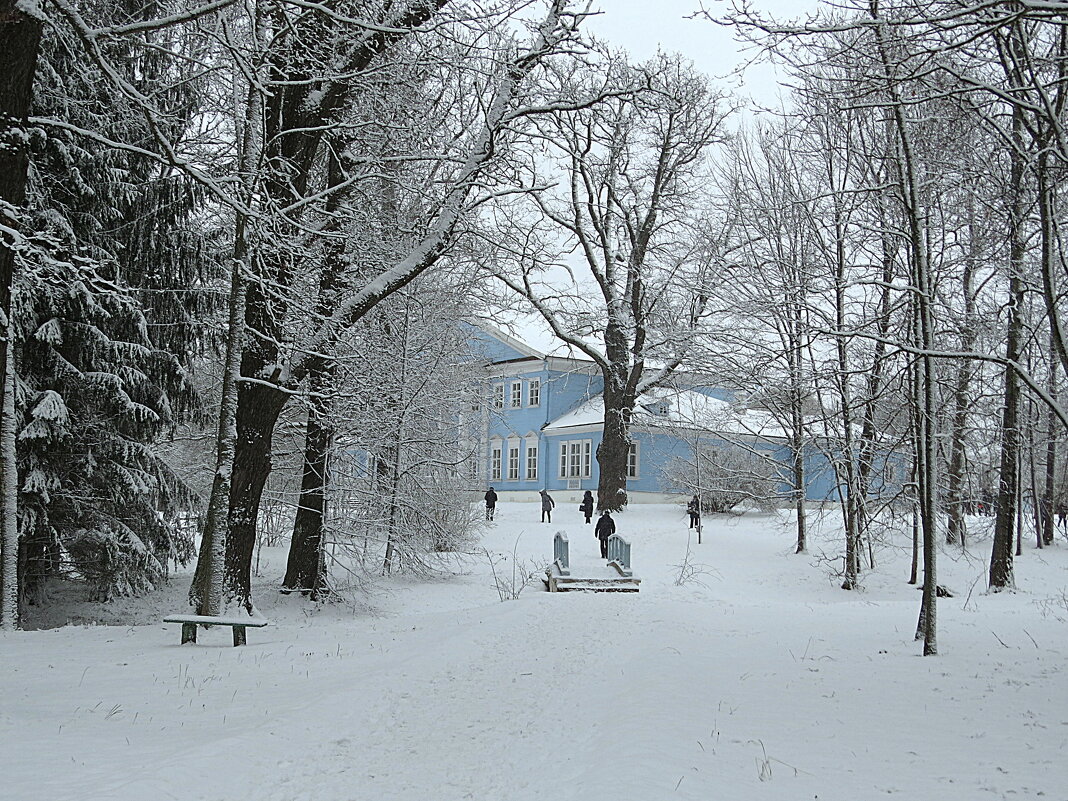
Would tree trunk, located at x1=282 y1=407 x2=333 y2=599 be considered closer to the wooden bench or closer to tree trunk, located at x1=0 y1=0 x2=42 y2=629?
the wooden bench

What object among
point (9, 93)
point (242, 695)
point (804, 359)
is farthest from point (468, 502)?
point (9, 93)

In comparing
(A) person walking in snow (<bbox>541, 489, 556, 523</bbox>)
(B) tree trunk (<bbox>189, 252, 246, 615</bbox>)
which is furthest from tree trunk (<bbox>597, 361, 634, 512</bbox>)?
(B) tree trunk (<bbox>189, 252, 246, 615</bbox>)

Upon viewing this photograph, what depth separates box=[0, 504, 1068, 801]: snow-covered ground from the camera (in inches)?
208

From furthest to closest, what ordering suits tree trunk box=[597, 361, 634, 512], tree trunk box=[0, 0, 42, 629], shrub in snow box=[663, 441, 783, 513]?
tree trunk box=[597, 361, 634, 512] < shrub in snow box=[663, 441, 783, 513] < tree trunk box=[0, 0, 42, 629]

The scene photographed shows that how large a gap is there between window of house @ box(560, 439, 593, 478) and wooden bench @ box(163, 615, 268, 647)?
1172 inches

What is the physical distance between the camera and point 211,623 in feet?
33.3

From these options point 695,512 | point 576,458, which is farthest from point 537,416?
point 695,512

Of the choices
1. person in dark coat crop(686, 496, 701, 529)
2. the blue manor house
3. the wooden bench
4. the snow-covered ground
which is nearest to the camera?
the snow-covered ground

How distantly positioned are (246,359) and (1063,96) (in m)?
10.3

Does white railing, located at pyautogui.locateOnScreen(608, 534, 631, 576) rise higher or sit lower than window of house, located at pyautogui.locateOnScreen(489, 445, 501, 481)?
lower

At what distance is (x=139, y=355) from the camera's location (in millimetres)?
14203

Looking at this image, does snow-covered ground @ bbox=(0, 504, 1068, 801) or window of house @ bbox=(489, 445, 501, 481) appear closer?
snow-covered ground @ bbox=(0, 504, 1068, 801)

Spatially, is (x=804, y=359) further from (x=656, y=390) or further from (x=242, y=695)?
(x=242, y=695)

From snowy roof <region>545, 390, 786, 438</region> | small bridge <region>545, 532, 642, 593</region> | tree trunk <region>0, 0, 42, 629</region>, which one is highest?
tree trunk <region>0, 0, 42, 629</region>
